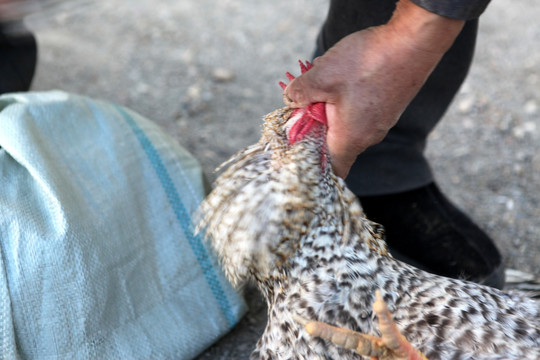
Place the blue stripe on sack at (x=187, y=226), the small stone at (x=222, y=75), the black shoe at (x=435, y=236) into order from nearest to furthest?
the blue stripe on sack at (x=187, y=226)
the black shoe at (x=435, y=236)
the small stone at (x=222, y=75)

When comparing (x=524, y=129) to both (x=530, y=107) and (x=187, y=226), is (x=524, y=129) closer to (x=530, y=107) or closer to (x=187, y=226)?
(x=530, y=107)

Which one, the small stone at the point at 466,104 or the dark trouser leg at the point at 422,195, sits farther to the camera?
the small stone at the point at 466,104

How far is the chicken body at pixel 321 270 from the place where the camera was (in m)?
1.16

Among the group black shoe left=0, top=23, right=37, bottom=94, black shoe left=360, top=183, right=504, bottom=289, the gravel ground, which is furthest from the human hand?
black shoe left=0, top=23, right=37, bottom=94

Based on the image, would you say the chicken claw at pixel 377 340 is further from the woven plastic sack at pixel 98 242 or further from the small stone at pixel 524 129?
the small stone at pixel 524 129

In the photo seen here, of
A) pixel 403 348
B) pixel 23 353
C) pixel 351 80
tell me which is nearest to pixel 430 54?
pixel 351 80

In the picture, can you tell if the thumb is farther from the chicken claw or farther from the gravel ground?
the gravel ground

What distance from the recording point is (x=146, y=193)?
1.67m

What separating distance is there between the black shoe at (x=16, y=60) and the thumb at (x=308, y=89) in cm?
128

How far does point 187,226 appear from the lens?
1.68 m

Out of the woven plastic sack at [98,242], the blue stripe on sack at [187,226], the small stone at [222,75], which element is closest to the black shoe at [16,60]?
the woven plastic sack at [98,242]

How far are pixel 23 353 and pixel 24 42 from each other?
1.32m

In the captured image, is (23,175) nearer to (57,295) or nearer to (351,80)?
(57,295)

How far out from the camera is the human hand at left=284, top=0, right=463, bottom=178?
1109mm
